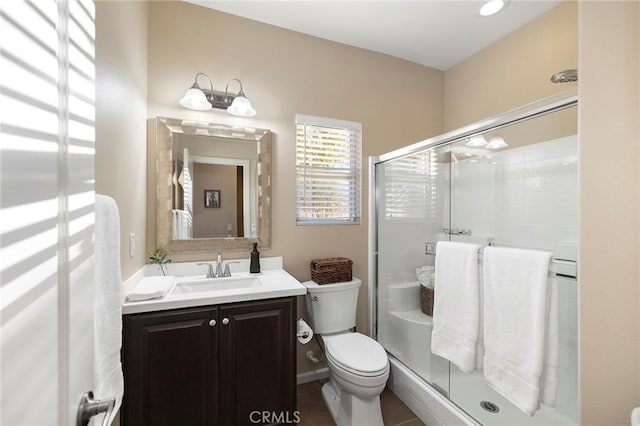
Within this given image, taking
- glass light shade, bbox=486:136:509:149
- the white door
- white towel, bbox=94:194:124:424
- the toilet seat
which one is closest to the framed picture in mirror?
white towel, bbox=94:194:124:424

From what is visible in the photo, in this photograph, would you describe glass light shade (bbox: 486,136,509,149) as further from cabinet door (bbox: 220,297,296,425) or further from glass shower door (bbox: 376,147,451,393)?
cabinet door (bbox: 220,297,296,425)

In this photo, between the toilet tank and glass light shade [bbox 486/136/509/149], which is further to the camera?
the toilet tank

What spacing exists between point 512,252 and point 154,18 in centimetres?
252

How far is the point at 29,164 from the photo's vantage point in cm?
36

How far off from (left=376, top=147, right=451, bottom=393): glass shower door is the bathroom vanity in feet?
3.11

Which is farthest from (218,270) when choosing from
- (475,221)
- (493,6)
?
(493,6)

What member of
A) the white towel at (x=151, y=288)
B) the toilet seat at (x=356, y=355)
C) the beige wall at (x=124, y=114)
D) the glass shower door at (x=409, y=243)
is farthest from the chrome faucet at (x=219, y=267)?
the glass shower door at (x=409, y=243)

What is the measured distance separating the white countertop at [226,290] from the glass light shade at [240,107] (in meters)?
1.06

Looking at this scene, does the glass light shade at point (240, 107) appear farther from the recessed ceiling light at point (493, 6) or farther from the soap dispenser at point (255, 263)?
the recessed ceiling light at point (493, 6)

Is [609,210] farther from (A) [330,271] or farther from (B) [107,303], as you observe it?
(A) [330,271]

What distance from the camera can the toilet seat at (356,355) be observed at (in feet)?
5.36

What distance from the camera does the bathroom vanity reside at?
1354 mm

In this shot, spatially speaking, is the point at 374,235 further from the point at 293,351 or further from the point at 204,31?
the point at 204,31

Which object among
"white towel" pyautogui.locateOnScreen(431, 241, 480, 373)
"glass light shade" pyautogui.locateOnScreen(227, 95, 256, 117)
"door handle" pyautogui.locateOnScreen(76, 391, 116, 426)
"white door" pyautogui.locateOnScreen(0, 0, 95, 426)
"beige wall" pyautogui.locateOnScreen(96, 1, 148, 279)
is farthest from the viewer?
"glass light shade" pyautogui.locateOnScreen(227, 95, 256, 117)
